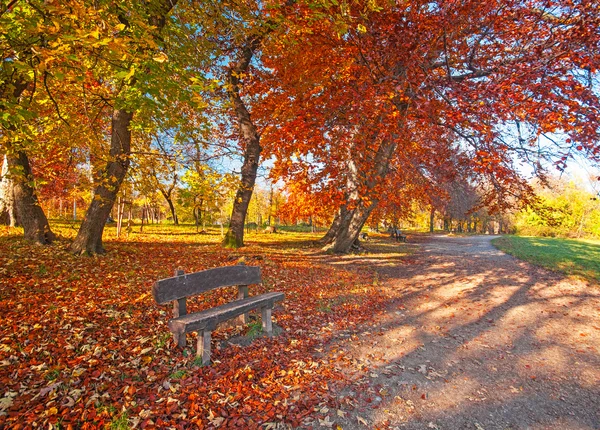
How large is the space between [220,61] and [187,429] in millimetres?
11853

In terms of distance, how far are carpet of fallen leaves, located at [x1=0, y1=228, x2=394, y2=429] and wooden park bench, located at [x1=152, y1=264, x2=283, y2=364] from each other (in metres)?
0.25

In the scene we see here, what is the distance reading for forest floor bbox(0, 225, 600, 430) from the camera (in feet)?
9.55

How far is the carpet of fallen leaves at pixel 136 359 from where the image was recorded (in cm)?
277

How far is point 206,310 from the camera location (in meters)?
4.12

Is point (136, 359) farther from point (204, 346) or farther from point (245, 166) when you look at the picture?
point (245, 166)

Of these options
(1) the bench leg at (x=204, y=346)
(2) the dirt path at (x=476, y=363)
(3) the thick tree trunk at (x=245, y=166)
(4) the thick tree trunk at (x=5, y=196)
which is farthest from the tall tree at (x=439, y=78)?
(4) the thick tree trunk at (x=5, y=196)

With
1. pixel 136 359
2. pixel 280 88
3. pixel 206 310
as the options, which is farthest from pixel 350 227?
pixel 136 359

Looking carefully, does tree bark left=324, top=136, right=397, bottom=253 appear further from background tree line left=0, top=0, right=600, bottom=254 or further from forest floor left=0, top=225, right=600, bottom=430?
forest floor left=0, top=225, right=600, bottom=430

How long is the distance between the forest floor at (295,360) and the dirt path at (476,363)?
0.07ft

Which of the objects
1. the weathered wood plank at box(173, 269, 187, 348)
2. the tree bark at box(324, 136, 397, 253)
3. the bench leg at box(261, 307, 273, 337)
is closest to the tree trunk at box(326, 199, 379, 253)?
the tree bark at box(324, 136, 397, 253)

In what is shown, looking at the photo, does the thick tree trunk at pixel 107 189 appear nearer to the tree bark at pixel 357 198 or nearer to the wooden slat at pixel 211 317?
the wooden slat at pixel 211 317

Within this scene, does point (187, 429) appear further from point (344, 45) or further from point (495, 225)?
point (495, 225)

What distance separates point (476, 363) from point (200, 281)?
157 inches

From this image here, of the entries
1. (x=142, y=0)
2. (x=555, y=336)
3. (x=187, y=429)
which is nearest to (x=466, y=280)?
(x=555, y=336)
